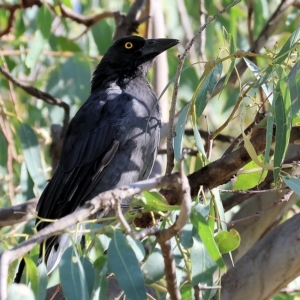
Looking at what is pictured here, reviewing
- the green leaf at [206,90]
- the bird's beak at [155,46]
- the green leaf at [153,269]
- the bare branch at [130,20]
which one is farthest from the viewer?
the bare branch at [130,20]

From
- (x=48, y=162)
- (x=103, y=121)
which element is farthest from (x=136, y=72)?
(x=48, y=162)

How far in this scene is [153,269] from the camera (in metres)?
2.26

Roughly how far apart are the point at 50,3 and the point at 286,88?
10.5ft

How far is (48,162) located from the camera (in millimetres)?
5621

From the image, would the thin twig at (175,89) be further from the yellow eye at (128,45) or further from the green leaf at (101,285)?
the yellow eye at (128,45)

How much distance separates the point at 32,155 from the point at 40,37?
2.55ft

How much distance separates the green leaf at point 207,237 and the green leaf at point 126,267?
25cm

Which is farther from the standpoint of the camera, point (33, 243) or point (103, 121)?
point (103, 121)

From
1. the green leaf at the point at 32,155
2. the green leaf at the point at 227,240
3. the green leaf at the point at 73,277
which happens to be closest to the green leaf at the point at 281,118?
the green leaf at the point at 227,240

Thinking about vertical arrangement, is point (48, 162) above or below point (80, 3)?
below

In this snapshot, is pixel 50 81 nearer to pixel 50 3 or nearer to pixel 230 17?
pixel 50 3

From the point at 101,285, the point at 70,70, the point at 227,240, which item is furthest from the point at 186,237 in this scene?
the point at 70,70

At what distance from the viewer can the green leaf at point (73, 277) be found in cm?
200

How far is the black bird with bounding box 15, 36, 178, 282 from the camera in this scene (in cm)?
387
